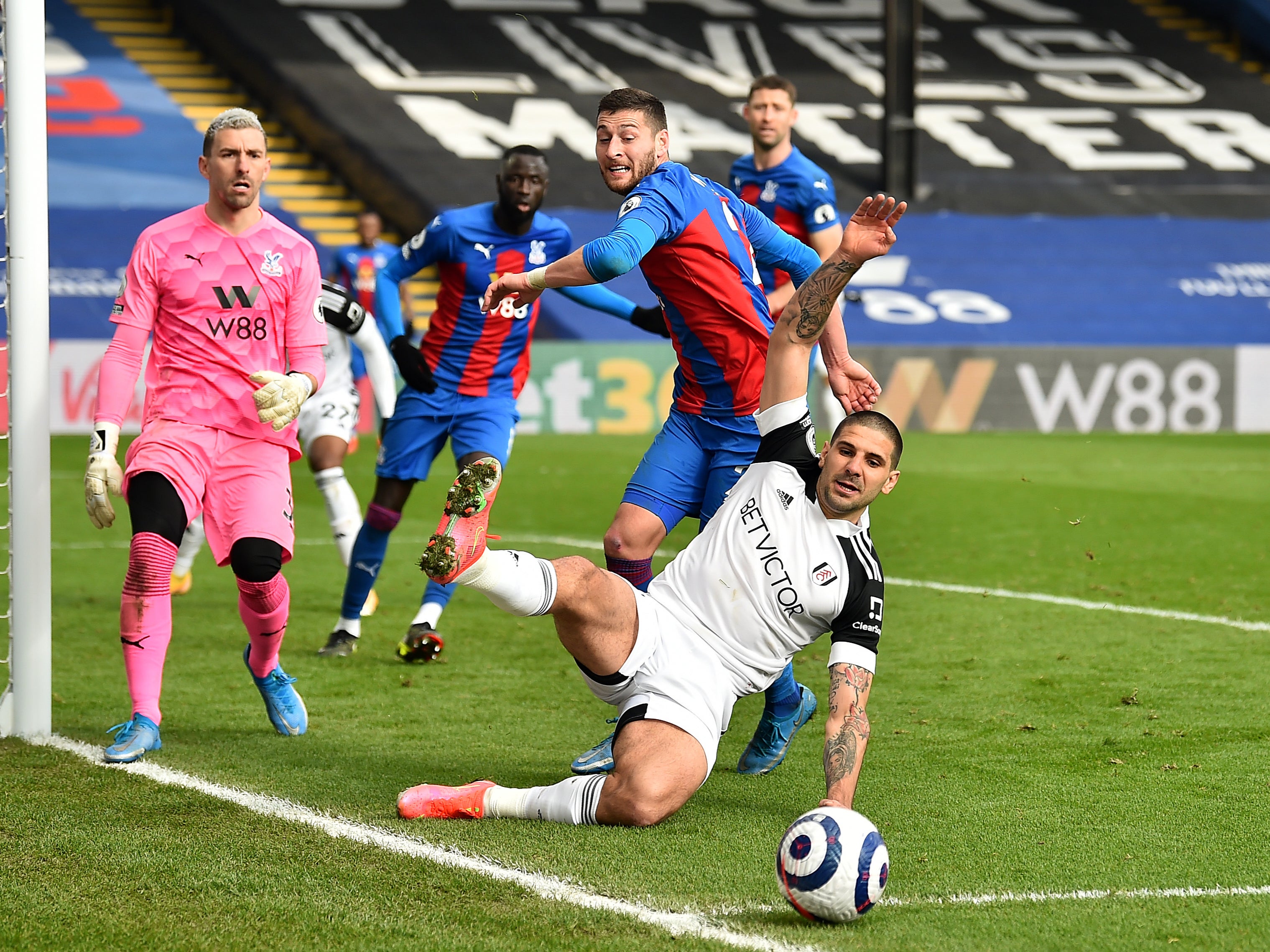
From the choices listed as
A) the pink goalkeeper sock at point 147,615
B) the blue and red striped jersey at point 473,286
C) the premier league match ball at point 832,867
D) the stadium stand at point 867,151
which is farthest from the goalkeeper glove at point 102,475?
the stadium stand at point 867,151

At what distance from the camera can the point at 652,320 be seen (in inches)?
244

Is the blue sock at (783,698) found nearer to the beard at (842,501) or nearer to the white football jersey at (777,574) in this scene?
the white football jersey at (777,574)

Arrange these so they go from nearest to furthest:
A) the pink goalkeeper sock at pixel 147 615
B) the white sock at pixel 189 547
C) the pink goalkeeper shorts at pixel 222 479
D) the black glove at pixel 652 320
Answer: the pink goalkeeper sock at pixel 147 615
the pink goalkeeper shorts at pixel 222 479
the black glove at pixel 652 320
the white sock at pixel 189 547

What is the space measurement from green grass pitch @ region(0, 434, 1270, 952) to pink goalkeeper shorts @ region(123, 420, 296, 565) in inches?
28.2

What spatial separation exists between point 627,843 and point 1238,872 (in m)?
1.49

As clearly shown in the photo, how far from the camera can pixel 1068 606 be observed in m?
7.81

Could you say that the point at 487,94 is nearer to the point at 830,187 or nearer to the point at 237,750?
the point at 830,187

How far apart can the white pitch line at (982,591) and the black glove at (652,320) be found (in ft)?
3.06

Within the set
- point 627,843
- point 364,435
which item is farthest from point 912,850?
point 364,435

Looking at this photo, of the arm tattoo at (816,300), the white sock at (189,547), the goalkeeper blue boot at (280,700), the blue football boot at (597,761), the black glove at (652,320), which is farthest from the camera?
the white sock at (189,547)

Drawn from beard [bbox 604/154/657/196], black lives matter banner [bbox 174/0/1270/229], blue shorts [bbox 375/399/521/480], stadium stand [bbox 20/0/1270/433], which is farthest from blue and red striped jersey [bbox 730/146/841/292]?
black lives matter banner [bbox 174/0/1270/229]

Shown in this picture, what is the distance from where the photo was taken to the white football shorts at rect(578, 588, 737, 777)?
13.6ft

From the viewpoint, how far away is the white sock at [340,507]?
26.6 feet

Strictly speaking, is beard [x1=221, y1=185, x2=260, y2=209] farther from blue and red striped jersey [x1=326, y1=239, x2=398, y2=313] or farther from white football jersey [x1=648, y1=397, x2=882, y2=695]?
blue and red striped jersey [x1=326, y1=239, x2=398, y2=313]
